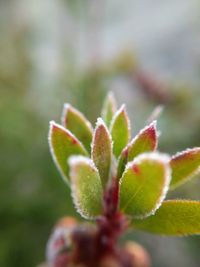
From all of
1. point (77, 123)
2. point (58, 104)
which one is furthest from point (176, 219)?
point (58, 104)

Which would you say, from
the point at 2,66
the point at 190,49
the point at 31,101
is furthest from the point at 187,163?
the point at 190,49

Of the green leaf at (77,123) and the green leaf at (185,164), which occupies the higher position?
the green leaf at (77,123)

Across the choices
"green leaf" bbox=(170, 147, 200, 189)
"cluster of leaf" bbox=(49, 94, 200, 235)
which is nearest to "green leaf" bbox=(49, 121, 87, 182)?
"cluster of leaf" bbox=(49, 94, 200, 235)

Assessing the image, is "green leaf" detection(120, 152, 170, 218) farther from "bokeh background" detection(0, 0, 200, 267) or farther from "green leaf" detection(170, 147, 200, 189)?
"bokeh background" detection(0, 0, 200, 267)

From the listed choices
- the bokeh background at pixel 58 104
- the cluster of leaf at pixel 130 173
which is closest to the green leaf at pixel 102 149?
the cluster of leaf at pixel 130 173

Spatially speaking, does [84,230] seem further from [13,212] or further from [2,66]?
[2,66]

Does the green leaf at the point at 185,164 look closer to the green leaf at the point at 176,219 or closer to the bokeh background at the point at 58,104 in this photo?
the green leaf at the point at 176,219
